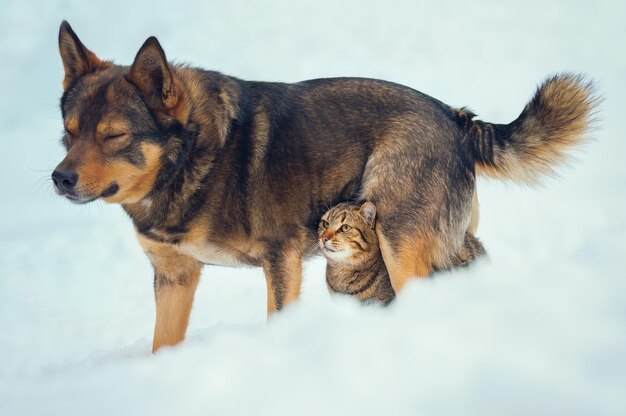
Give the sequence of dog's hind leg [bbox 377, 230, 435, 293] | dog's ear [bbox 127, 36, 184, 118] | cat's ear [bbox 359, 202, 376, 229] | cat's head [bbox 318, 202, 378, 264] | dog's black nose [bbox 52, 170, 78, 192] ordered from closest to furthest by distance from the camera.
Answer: dog's black nose [bbox 52, 170, 78, 192], dog's ear [bbox 127, 36, 184, 118], dog's hind leg [bbox 377, 230, 435, 293], cat's ear [bbox 359, 202, 376, 229], cat's head [bbox 318, 202, 378, 264]

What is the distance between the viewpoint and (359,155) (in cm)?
554

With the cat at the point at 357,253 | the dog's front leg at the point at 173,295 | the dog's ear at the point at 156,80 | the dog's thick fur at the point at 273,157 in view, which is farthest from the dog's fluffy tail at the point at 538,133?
the dog's front leg at the point at 173,295

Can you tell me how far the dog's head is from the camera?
481 cm

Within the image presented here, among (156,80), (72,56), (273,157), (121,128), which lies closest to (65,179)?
(121,128)

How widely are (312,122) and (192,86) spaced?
0.89 meters

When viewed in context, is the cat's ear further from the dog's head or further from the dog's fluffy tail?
the dog's head

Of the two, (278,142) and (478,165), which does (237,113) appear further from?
(478,165)

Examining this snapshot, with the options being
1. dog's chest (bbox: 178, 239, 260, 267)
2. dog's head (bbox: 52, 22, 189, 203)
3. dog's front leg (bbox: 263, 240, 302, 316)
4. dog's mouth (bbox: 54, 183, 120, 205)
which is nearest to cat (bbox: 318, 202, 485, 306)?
dog's front leg (bbox: 263, 240, 302, 316)

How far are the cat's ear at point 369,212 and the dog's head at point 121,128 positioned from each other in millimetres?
1450

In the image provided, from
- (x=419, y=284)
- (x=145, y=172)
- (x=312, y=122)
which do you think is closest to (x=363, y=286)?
(x=419, y=284)

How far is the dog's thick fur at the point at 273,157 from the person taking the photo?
5.02 m

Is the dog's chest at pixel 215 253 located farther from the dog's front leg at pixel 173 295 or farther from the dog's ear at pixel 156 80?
the dog's ear at pixel 156 80

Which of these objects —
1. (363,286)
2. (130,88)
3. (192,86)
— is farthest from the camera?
(363,286)

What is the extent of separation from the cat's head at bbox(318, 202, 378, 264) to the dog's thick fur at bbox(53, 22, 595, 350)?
0.45 feet
